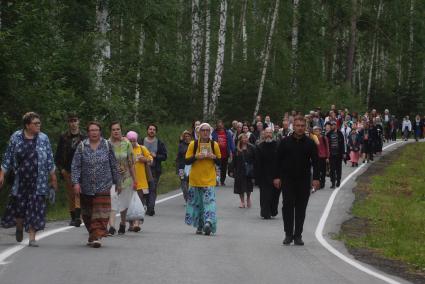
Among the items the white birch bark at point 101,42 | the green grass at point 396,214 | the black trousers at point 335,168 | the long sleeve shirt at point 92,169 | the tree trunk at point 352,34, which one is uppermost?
the tree trunk at point 352,34

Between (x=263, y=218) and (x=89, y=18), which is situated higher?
(x=89, y=18)

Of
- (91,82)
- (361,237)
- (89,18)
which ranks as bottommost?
(361,237)

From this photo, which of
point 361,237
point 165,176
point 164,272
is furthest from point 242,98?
point 164,272

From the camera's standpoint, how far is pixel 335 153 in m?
30.2

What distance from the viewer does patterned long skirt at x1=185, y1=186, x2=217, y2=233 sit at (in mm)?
16750

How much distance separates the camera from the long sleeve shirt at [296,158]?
1549 cm

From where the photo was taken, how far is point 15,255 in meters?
12.9

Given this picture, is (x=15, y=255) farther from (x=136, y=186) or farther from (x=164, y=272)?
(x=136, y=186)

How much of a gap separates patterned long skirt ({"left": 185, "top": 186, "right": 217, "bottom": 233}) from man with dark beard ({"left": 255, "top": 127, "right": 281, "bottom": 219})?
407 cm

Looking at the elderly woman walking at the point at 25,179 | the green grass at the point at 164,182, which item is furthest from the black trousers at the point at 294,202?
the green grass at the point at 164,182

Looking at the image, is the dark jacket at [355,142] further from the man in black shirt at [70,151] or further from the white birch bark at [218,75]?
the man in black shirt at [70,151]

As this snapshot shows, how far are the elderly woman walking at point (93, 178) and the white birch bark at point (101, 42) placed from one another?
12447mm

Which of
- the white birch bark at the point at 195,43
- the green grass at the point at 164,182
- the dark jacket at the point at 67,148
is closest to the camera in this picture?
the dark jacket at the point at 67,148

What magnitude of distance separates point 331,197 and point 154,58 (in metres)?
8.10
